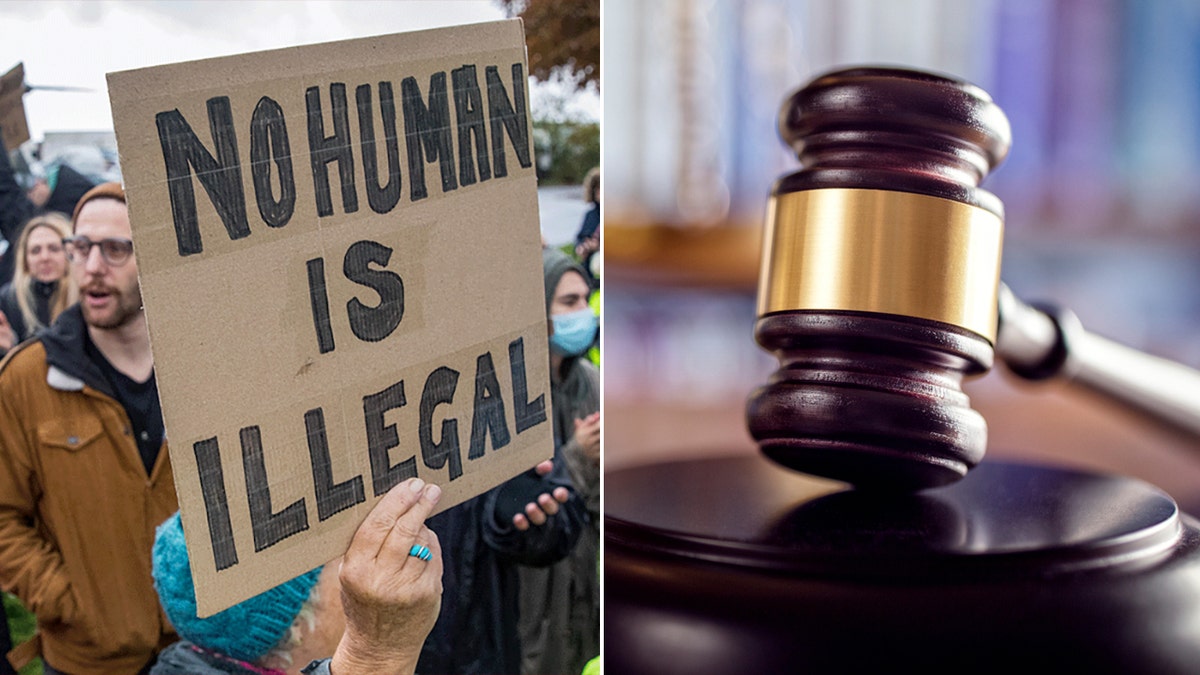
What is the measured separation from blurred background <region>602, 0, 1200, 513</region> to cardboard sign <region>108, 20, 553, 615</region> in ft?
3.20

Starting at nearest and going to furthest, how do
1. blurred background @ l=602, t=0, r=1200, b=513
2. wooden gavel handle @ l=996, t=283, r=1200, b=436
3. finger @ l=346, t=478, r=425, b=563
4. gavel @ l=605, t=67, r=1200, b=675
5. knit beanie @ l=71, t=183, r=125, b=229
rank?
gavel @ l=605, t=67, r=1200, b=675, finger @ l=346, t=478, r=425, b=563, knit beanie @ l=71, t=183, r=125, b=229, wooden gavel handle @ l=996, t=283, r=1200, b=436, blurred background @ l=602, t=0, r=1200, b=513

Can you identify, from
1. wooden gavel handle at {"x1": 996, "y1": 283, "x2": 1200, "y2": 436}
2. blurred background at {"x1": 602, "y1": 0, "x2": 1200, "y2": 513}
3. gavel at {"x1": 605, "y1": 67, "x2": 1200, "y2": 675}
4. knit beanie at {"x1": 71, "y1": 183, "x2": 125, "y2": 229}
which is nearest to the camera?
gavel at {"x1": 605, "y1": 67, "x2": 1200, "y2": 675}

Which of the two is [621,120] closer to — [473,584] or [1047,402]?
[1047,402]

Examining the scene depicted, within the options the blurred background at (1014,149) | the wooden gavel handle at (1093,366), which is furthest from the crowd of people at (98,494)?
the blurred background at (1014,149)

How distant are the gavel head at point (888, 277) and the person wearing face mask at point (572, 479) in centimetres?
25

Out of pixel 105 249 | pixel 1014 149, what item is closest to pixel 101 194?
pixel 105 249

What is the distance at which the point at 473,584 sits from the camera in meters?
0.79

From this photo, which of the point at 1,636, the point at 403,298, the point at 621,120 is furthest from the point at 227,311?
the point at 621,120

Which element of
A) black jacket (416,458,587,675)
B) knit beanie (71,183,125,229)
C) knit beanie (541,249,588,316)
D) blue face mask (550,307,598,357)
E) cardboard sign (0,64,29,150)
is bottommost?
black jacket (416,458,587,675)

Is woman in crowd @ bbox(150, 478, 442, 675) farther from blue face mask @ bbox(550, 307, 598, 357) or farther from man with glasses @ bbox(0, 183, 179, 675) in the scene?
blue face mask @ bbox(550, 307, 598, 357)

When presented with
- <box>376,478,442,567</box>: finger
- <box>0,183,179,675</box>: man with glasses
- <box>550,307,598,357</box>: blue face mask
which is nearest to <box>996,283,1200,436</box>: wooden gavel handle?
<box>550,307,598,357</box>: blue face mask

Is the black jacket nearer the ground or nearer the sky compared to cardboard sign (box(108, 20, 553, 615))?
nearer the ground

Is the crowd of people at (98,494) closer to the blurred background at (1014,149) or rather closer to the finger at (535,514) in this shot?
the finger at (535,514)

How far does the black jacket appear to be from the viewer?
2.54 ft
